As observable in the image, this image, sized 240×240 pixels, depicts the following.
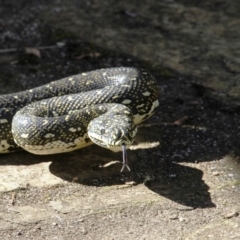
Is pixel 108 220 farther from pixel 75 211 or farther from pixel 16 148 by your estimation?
pixel 16 148

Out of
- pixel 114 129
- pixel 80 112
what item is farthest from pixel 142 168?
pixel 80 112

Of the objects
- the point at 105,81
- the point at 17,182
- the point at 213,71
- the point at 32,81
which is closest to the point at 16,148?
the point at 17,182

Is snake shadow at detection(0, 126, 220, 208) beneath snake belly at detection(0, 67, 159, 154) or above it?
beneath

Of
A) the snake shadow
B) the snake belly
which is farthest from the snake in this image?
the snake shadow

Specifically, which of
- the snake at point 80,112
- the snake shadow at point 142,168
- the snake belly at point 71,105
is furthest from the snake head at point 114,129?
the snake shadow at point 142,168

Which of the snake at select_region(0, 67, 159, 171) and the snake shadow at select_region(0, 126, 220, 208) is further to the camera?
the snake at select_region(0, 67, 159, 171)

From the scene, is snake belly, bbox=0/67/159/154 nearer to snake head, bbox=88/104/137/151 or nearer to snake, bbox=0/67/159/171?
snake, bbox=0/67/159/171
